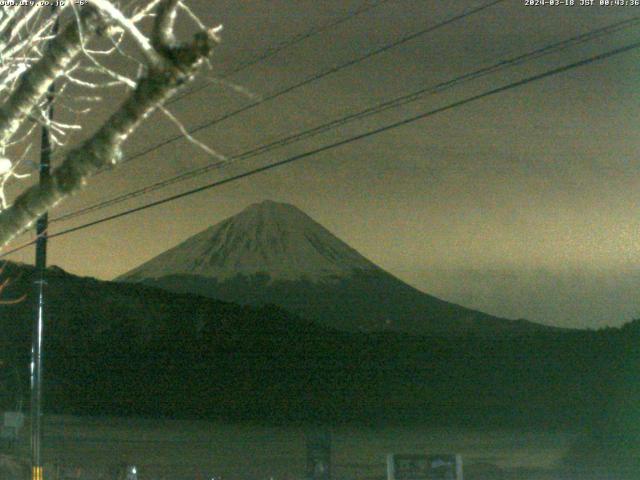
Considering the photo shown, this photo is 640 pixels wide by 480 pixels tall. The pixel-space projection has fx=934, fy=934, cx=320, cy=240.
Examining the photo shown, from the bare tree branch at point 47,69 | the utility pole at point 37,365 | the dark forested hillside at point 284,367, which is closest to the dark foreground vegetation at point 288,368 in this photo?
the dark forested hillside at point 284,367

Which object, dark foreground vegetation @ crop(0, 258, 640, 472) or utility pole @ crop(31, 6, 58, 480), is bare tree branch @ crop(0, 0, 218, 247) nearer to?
utility pole @ crop(31, 6, 58, 480)

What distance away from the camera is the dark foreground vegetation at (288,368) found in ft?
280

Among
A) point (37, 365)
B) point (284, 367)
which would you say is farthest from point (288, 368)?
point (37, 365)

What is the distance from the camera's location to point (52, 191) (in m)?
4.26

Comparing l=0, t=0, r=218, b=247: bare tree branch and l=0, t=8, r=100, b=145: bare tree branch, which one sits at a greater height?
l=0, t=8, r=100, b=145: bare tree branch

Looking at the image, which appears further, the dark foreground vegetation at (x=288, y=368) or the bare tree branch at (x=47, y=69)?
the dark foreground vegetation at (x=288, y=368)

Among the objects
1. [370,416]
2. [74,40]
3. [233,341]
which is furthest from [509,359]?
[74,40]

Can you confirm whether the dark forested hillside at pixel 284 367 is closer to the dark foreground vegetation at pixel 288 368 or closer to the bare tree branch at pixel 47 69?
the dark foreground vegetation at pixel 288 368

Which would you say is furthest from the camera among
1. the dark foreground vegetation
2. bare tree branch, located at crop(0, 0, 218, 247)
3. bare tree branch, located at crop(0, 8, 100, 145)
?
the dark foreground vegetation

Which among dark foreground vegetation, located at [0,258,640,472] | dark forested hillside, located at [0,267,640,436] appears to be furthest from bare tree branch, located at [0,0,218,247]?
dark forested hillside, located at [0,267,640,436]

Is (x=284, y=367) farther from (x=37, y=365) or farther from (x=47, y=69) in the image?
(x=47, y=69)

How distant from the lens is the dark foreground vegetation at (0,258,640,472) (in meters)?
85.2

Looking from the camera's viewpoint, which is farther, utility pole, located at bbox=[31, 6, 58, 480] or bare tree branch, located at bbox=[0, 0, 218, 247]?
utility pole, located at bbox=[31, 6, 58, 480]

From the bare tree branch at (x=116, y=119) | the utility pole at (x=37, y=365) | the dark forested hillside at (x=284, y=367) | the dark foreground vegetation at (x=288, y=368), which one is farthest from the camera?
the dark forested hillside at (x=284, y=367)
